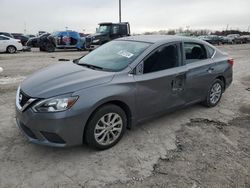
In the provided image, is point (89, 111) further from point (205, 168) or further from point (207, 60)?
point (207, 60)

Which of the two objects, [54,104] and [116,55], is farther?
[116,55]

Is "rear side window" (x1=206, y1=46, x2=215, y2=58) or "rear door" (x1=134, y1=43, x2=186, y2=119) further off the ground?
"rear side window" (x1=206, y1=46, x2=215, y2=58)

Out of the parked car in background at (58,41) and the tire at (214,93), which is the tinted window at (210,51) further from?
the parked car in background at (58,41)

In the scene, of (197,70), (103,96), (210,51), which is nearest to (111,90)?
(103,96)

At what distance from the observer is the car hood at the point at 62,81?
3.47 m

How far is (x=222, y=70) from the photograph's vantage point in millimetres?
5848

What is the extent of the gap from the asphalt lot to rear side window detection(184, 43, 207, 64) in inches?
45.5

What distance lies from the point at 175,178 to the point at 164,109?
1502 mm

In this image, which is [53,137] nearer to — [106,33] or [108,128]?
[108,128]

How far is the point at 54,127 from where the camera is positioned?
3346 millimetres

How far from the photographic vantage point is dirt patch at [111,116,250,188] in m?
3.22

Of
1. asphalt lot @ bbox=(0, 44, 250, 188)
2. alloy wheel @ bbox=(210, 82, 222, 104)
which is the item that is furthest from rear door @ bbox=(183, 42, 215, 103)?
asphalt lot @ bbox=(0, 44, 250, 188)

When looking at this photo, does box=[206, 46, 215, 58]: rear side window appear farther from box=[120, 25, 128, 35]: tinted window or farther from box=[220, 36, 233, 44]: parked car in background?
box=[220, 36, 233, 44]: parked car in background

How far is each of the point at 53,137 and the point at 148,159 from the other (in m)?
1.28
